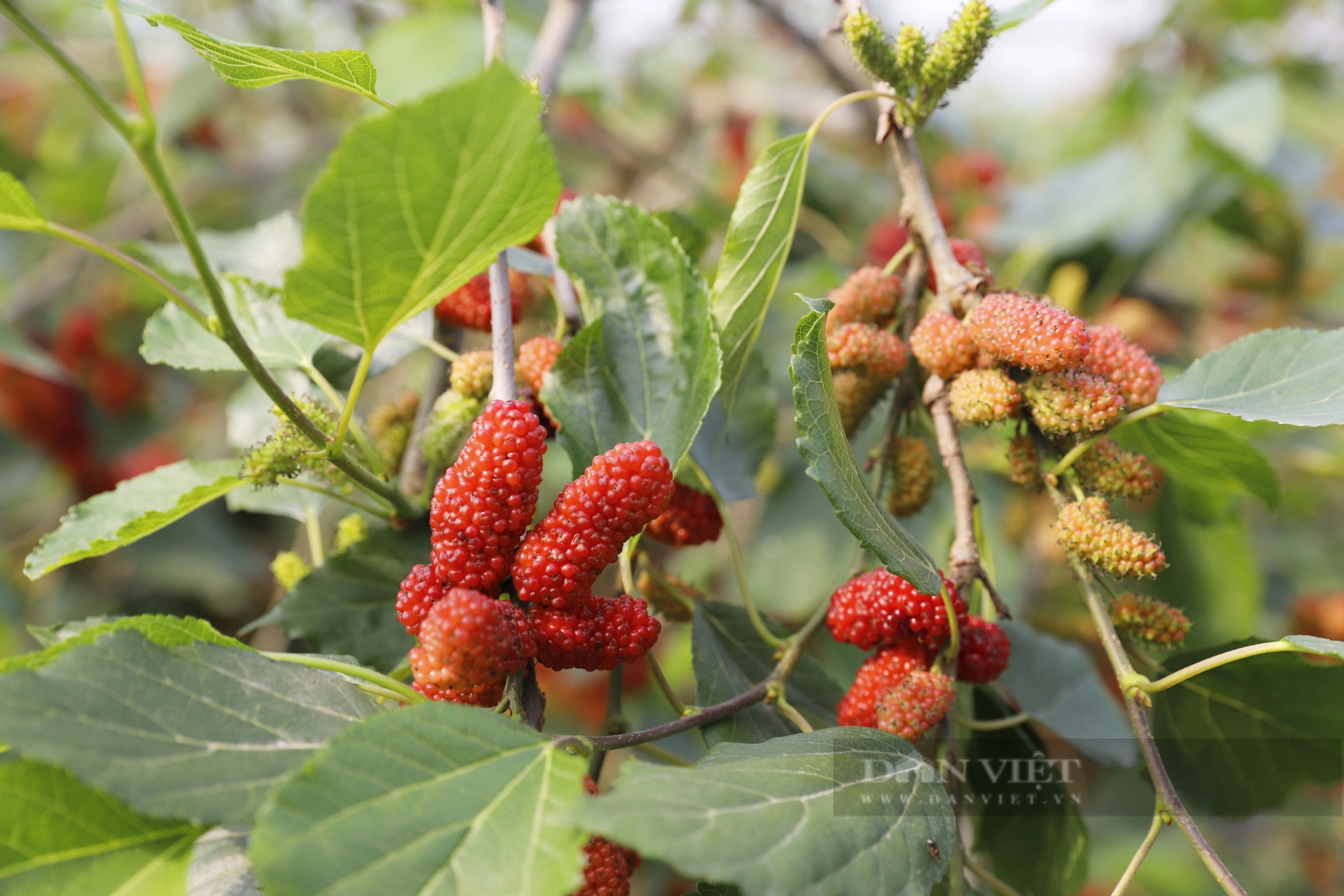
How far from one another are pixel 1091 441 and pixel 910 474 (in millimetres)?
166

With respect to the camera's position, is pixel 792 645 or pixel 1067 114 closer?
pixel 792 645

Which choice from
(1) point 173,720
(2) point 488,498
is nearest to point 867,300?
(2) point 488,498

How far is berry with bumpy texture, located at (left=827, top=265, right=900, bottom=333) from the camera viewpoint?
2.57 ft

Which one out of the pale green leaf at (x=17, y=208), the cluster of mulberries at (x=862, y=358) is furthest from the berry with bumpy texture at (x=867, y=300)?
the pale green leaf at (x=17, y=208)

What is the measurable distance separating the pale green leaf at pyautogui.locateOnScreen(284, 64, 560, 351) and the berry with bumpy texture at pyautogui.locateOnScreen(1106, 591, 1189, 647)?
0.54 m

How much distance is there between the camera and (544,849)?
44 cm

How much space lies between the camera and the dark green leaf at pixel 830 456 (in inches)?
21.5

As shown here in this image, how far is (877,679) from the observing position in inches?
26.0

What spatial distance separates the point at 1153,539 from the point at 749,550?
882mm

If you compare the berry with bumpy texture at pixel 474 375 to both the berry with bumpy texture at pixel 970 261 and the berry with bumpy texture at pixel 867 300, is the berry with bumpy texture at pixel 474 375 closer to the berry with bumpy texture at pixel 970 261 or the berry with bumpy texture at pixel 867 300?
the berry with bumpy texture at pixel 867 300

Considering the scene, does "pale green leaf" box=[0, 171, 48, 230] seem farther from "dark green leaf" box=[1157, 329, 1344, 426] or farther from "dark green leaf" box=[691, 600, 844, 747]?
"dark green leaf" box=[1157, 329, 1344, 426]

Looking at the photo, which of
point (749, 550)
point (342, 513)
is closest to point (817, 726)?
point (749, 550)

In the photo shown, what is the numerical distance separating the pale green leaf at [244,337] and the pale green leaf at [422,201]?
0.30 metres

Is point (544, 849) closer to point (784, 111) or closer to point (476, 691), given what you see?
point (476, 691)
